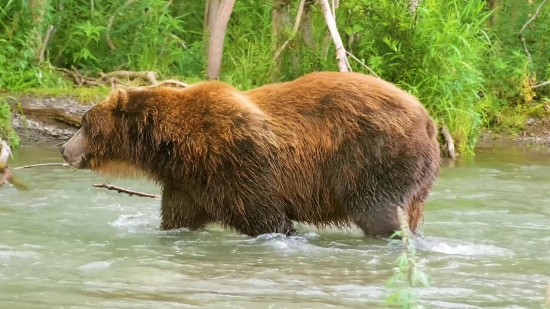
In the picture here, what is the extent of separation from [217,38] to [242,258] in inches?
233

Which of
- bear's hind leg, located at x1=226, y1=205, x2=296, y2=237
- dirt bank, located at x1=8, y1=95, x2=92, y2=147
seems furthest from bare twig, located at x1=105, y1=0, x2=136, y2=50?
bear's hind leg, located at x1=226, y1=205, x2=296, y2=237

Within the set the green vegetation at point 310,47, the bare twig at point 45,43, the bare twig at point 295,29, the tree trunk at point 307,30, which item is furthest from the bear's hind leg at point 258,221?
the bare twig at point 45,43

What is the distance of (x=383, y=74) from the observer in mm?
9859

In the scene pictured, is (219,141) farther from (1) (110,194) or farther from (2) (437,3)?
(2) (437,3)

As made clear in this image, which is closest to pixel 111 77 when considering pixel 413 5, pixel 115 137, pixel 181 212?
pixel 413 5

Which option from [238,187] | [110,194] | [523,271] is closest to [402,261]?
[523,271]

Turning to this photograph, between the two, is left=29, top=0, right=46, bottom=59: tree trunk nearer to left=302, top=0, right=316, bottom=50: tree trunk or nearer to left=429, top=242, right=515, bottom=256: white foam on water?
left=302, top=0, right=316, bottom=50: tree trunk

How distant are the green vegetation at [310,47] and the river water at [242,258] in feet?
6.89

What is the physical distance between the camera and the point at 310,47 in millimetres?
10602

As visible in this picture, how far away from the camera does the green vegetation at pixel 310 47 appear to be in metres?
9.73

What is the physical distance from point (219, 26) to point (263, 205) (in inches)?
219

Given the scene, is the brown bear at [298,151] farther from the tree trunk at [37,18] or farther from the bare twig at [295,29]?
the tree trunk at [37,18]

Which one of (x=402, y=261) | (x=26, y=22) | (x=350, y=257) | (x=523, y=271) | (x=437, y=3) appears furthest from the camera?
(x=26, y=22)

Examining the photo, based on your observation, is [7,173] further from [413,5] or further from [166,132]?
[413,5]
